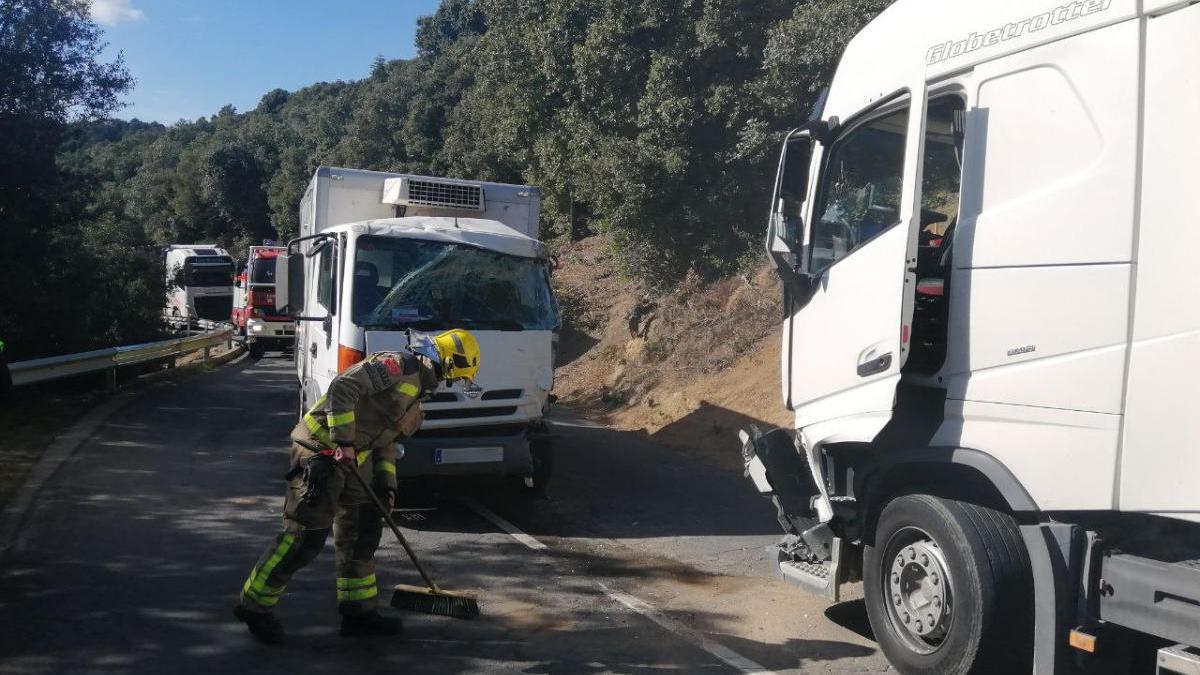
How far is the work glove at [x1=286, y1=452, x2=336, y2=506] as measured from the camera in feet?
17.0

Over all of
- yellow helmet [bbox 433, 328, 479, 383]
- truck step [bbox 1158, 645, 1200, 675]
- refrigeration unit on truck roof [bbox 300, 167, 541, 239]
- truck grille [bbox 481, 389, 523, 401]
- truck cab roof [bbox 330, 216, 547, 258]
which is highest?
refrigeration unit on truck roof [bbox 300, 167, 541, 239]

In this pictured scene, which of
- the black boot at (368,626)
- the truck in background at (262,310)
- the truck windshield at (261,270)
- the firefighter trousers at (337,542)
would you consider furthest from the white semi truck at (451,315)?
the truck windshield at (261,270)

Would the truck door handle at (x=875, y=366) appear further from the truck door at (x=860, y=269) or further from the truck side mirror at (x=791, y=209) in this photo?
the truck side mirror at (x=791, y=209)

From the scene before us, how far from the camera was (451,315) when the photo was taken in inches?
331

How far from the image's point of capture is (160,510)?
8156 mm

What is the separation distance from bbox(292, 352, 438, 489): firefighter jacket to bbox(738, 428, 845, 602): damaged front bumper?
2.06 meters

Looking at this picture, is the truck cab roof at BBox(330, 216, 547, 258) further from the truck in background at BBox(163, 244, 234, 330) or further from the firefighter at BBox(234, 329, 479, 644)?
the truck in background at BBox(163, 244, 234, 330)

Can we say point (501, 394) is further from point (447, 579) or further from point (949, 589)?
point (949, 589)

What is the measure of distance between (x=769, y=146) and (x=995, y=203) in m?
12.0

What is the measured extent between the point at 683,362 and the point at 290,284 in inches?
363

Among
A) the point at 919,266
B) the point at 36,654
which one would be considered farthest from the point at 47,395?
the point at 919,266

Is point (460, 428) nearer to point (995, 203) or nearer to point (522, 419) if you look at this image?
point (522, 419)

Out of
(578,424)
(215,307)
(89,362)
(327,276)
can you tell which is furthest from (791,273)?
(215,307)

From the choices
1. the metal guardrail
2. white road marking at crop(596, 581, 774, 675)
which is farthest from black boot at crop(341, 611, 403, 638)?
the metal guardrail
